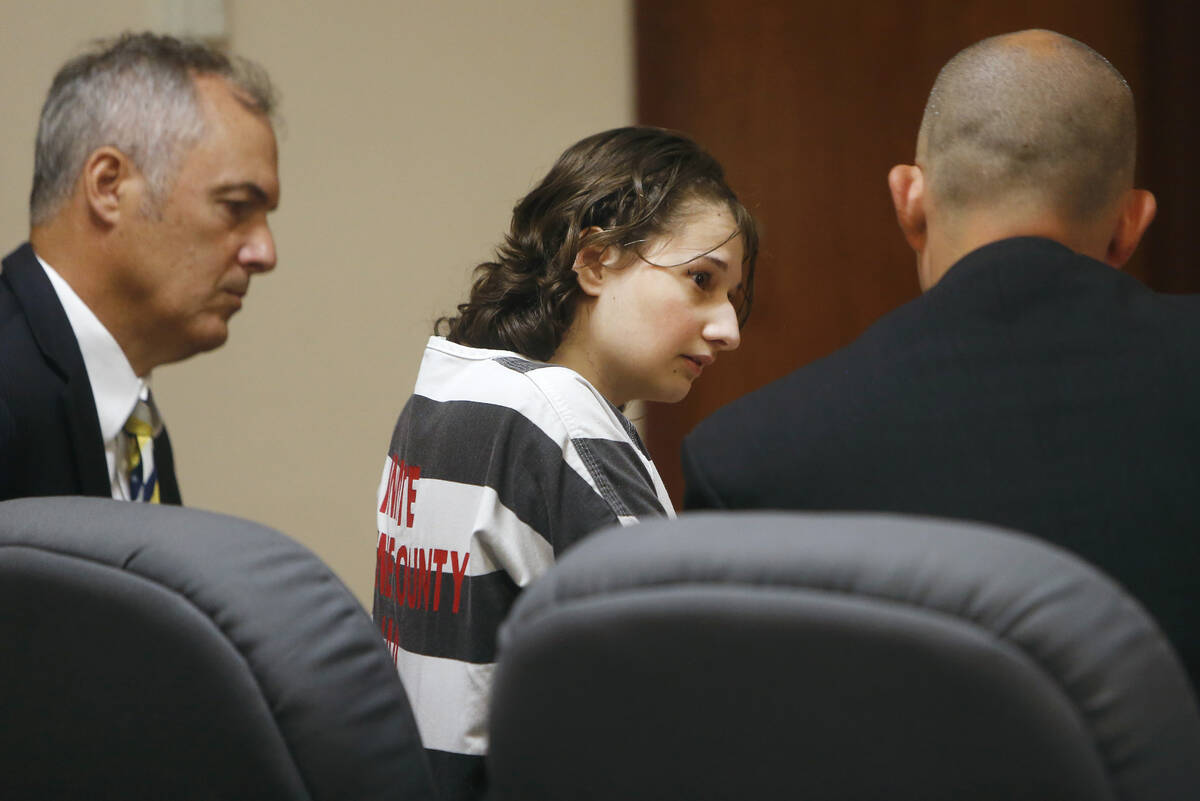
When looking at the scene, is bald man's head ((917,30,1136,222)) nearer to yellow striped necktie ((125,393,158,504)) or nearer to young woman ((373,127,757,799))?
young woman ((373,127,757,799))

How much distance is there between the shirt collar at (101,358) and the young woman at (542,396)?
0.30 metres

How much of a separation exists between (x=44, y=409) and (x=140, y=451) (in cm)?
20

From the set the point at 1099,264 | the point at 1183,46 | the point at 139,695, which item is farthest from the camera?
the point at 1183,46

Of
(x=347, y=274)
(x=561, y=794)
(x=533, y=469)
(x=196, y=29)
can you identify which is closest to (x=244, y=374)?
(x=347, y=274)

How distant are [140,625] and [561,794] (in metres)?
0.23

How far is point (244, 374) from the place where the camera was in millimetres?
2713

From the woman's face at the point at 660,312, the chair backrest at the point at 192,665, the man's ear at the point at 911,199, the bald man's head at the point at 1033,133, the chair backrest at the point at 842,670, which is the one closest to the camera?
the chair backrest at the point at 842,670

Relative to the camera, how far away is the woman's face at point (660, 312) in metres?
1.47

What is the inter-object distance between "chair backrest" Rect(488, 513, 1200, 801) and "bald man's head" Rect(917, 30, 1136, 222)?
24.2 inches

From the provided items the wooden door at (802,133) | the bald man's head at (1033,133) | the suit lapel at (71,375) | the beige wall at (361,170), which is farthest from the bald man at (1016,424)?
the beige wall at (361,170)

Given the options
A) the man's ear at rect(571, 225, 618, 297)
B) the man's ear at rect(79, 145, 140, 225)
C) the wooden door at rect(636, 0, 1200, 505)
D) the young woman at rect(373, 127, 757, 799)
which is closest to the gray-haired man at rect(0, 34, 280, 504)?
the man's ear at rect(79, 145, 140, 225)

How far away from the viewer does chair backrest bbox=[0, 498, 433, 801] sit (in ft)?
1.90

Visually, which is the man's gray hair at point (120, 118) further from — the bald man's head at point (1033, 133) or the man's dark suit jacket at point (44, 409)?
the bald man's head at point (1033, 133)

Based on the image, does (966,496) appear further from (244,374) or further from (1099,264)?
(244,374)
